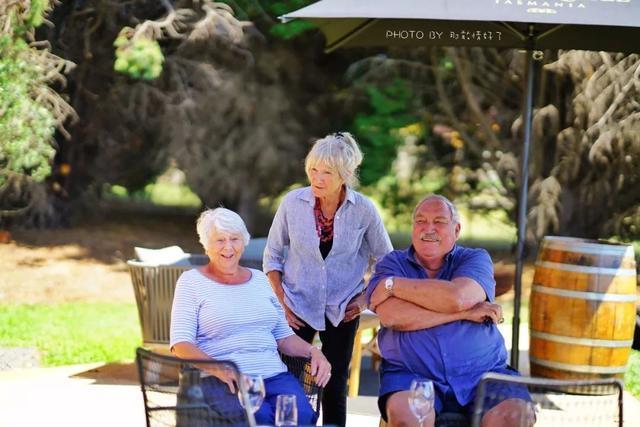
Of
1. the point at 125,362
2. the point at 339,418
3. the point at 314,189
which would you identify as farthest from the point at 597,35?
the point at 125,362

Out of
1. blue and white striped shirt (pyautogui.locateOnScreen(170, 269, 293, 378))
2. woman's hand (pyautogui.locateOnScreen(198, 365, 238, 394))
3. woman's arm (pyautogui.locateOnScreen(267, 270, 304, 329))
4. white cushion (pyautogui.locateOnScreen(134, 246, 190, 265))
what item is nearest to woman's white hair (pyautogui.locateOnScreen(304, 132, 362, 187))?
woman's arm (pyautogui.locateOnScreen(267, 270, 304, 329))

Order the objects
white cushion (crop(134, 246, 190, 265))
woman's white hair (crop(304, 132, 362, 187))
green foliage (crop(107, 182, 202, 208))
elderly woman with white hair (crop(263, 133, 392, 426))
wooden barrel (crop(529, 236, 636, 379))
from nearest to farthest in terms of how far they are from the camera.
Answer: woman's white hair (crop(304, 132, 362, 187)) < elderly woman with white hair (crop(263, 133, 392, 426)) < wooden barrel (crop(529, 236, 636, 379)) < white cushion (crop(134, 246, 190, 265)) < green foliage (crop(107, 182, 202, 208))

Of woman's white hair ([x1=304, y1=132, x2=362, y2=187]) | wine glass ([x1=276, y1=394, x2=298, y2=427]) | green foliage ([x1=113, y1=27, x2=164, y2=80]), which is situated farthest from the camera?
green foliage ([x1=113, y1=27, x2=164, y2=80])

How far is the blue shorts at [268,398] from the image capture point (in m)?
3.20

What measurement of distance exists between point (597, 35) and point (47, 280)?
7251 millimetres

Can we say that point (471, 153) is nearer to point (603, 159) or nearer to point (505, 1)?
point (603, 159)

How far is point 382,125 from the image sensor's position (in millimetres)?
12664

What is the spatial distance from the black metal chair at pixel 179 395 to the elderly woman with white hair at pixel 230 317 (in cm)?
36

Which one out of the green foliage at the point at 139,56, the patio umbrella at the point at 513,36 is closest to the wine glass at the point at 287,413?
the patio umbrella at the point at 513,36

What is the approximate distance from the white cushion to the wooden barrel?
7.44 ft

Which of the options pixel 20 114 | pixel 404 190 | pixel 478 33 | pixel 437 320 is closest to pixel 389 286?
pixel 437 320

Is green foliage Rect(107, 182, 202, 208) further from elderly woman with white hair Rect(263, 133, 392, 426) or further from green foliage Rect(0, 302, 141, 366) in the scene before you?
elderly woman with white hair Rect(263, 133, 392, 426)

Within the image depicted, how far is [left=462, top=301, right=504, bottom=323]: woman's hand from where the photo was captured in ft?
12.4

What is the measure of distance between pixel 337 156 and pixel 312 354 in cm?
82
